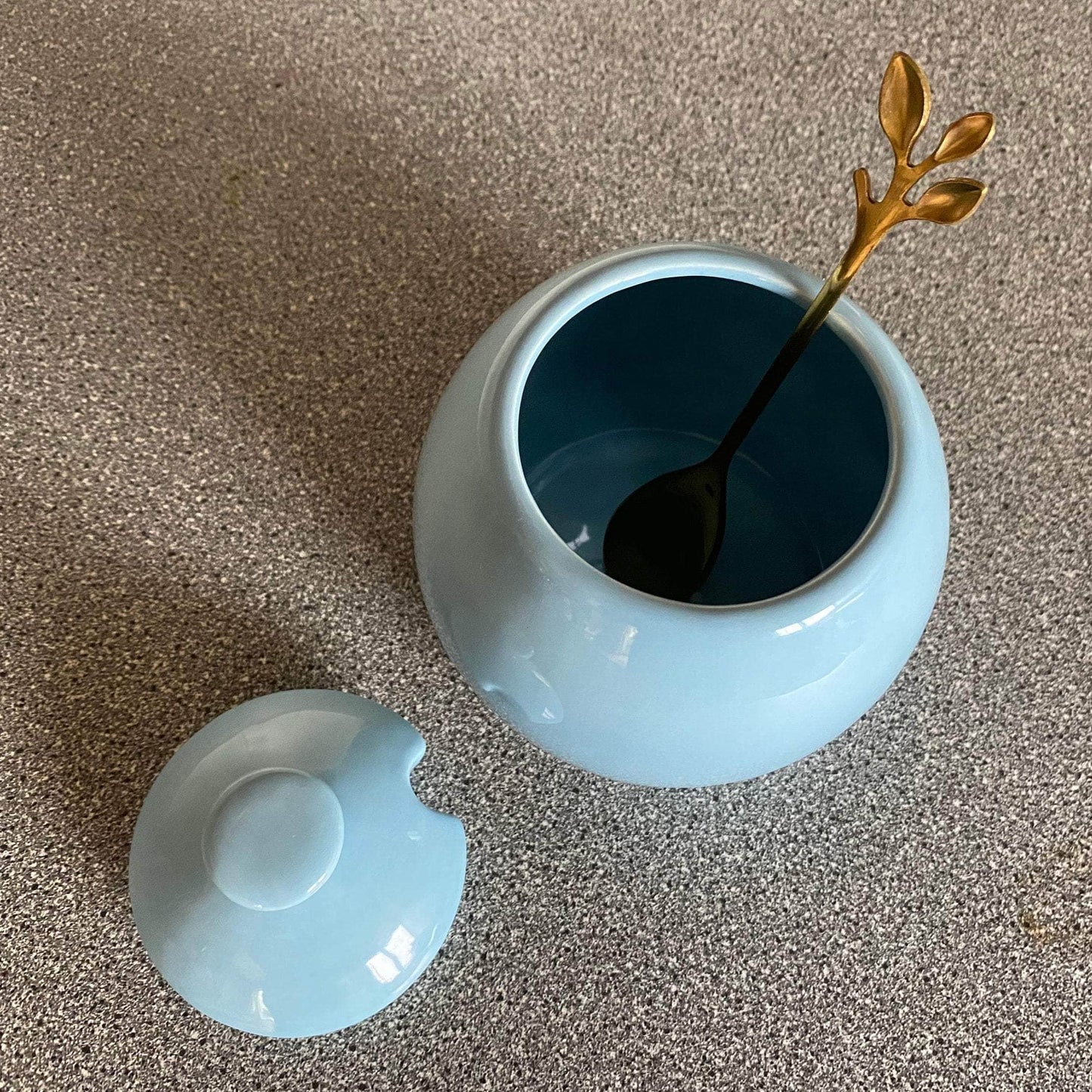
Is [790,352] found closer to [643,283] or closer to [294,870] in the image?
[643,283]

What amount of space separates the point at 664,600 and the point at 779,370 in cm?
10

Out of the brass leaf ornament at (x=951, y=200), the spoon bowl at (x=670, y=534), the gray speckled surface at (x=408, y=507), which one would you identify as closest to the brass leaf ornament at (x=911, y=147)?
the brass leaf ornament at (x=951, y=200)

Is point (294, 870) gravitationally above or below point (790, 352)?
below

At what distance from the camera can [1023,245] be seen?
585 mm

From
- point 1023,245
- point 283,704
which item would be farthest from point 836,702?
point 1023,245

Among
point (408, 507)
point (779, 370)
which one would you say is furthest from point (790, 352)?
point (408, 507)

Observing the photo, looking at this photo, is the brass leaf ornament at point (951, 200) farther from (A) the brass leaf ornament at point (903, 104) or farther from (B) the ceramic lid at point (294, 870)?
(B) the ceramic lid at point (294, 870)

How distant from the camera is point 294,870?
37 centimetres

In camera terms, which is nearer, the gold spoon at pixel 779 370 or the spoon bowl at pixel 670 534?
the gold spoon at pixel 779 370

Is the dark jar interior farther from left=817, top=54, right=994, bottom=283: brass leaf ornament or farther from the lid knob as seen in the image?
the lid knob

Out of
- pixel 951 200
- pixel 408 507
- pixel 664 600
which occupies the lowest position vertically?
pixel 408 507

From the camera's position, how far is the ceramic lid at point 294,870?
0.37 metres

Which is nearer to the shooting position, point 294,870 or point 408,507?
point 294,870

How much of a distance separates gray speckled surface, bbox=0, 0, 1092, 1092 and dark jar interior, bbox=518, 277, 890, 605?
86 mm
